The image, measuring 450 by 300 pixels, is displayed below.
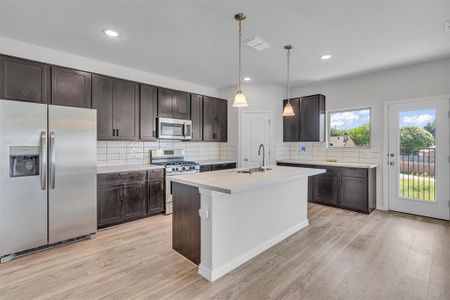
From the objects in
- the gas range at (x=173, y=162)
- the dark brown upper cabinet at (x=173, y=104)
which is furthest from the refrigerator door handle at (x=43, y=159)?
the dark brown upper cabinet at (x=173, y=104)

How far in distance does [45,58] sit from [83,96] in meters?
0.70

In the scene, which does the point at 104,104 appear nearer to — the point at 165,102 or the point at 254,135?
the point at 165,102

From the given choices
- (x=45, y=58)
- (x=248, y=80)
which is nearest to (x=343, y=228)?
(x=248, y=80)

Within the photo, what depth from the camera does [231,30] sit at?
2738 mm

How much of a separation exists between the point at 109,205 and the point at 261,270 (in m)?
2.38

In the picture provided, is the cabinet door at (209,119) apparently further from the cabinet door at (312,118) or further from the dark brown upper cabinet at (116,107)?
the cabinet door at (312,118)

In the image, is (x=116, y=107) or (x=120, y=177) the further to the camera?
(x=116, y=107)

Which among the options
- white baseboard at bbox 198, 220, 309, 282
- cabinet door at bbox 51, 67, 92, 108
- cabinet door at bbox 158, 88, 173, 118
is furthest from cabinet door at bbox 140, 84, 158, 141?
white baseboard at bbox 198, 220, 309, 282

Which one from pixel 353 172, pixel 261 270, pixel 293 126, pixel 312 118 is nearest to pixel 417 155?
pixel 353 172

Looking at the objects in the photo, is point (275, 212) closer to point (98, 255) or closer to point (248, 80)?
point (98, 255)

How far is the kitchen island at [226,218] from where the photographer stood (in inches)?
84.2

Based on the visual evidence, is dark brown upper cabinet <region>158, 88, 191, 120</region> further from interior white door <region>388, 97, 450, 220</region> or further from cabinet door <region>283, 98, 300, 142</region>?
Answer: interior white door <region>388, 97, 450, 220</region>

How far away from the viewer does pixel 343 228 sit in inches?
135

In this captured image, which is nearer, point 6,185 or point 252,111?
point 6,185
